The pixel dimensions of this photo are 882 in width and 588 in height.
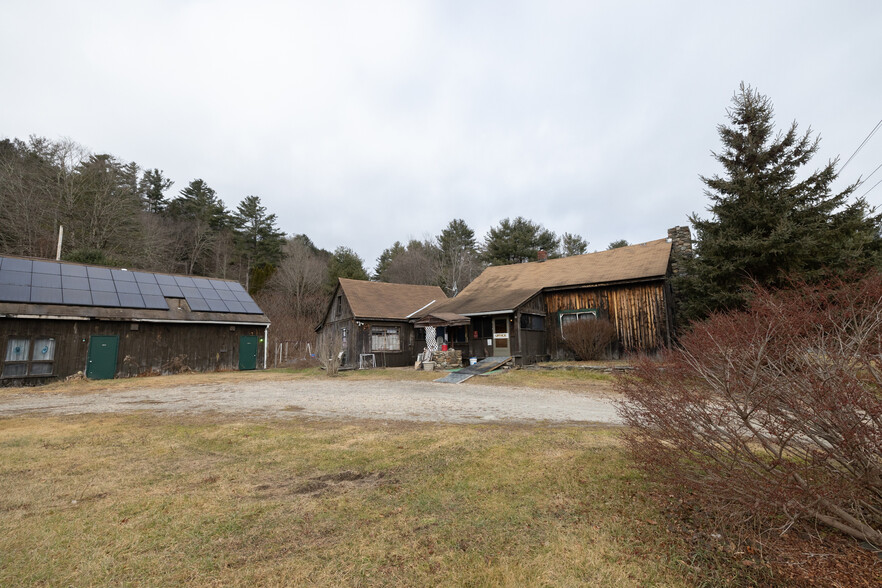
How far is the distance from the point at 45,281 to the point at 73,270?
1644 mm

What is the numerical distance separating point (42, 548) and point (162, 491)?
111 centimetres

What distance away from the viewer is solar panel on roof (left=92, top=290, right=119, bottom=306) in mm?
A: 17656

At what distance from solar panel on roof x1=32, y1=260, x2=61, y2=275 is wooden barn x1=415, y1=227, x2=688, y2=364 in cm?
1666

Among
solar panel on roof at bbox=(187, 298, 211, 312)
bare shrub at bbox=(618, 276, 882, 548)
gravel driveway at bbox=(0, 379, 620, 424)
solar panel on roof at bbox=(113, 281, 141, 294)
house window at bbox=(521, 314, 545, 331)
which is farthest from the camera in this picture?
solar panel on roof at bbox=(187, 298, 211, 312)

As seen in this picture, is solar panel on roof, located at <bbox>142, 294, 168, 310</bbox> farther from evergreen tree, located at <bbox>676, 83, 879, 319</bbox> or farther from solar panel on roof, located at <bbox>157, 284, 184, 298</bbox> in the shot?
evergreen tree, located at <bbox>676, 83, 879, 319</bbox>

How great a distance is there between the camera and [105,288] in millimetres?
18625

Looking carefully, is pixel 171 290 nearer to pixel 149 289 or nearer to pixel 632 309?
pixel 149 289

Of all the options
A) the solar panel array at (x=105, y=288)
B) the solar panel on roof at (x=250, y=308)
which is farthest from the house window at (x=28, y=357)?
the solar panel on roof at (x=250, y=308)

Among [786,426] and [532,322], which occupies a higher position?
[532,322]

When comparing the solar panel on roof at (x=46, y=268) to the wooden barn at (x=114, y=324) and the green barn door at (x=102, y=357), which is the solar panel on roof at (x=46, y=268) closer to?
the wooden barn at (x=114, y=324)

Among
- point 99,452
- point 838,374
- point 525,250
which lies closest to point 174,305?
point 99,452

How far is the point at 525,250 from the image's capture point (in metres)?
40.3

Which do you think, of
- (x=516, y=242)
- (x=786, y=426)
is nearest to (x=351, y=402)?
(x=786, y=426)

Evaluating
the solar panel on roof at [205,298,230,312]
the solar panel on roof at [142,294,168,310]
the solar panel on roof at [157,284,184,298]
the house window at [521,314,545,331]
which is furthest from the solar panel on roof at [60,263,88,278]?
the house window at [521,314,545,331]
